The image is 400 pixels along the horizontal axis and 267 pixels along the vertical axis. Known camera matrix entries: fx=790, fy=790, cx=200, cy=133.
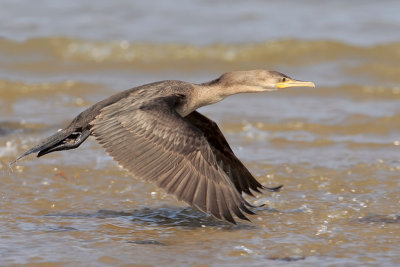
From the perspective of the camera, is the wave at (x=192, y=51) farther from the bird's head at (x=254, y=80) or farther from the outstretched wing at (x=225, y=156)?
the outstretched wing at (x=225, y=156)

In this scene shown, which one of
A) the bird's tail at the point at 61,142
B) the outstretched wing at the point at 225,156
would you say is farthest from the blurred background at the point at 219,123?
the bird's tail at the point at 61,142

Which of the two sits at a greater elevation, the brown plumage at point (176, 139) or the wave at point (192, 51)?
the wave at point (192, 51)

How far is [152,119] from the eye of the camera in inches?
269

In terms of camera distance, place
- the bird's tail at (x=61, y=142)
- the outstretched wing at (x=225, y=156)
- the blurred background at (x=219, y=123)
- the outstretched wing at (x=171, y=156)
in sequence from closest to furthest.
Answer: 1. the outstretched wing at (x=171, y=156)
2. the blurred background at (x=219, y=123)
3. the bird's tail at (x=61, y=142)
4. the outstretched wing at (x=225, y=156)

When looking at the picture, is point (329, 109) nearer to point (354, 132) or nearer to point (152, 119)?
point (354, 132)

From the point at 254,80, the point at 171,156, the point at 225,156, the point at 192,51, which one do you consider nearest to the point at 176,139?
the point at 171,156

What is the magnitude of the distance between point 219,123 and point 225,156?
11.4 ft

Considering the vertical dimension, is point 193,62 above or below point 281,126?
above

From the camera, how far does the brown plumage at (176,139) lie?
6344mm

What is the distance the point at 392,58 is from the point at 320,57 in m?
1.44

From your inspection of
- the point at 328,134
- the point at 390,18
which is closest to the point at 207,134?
the point at 328,134

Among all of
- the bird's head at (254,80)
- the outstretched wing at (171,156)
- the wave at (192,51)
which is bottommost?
the outstretched wing at (171,156)

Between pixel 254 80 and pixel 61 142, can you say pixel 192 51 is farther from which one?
pixel 61 142

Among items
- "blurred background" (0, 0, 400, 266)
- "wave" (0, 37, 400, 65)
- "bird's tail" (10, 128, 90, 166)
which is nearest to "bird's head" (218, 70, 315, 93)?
"blurred background" (0, 0, 400, 266)
